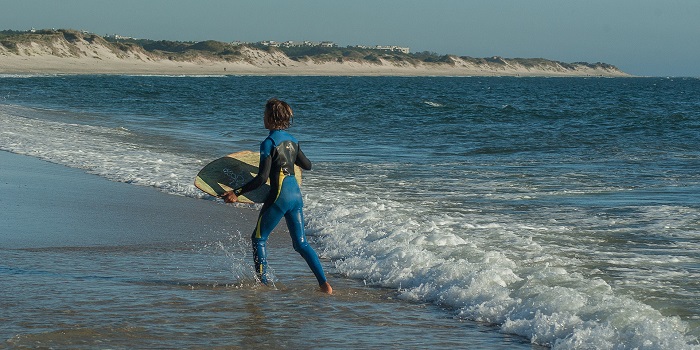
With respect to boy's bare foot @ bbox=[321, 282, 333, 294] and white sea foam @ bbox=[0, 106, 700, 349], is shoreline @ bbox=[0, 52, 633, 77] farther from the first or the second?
boy's bare foot @ bbox=[321, 282, 333, 294]

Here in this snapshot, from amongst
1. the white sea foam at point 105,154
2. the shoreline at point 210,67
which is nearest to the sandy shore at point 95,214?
the white sea foam at point 105,154

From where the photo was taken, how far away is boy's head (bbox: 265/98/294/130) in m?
6.38

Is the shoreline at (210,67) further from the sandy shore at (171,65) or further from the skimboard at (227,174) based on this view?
the skimboard at (227,174)

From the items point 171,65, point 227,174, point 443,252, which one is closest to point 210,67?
point 171,65

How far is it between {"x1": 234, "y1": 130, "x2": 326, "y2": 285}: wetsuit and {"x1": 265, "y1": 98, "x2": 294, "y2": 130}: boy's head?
0.07m

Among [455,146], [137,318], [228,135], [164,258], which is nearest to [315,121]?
[228,135]

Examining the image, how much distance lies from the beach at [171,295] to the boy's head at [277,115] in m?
1.25

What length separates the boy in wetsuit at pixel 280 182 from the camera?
20.9ft

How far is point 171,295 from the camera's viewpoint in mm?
6160

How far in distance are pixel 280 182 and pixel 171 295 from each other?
1131 millimetres

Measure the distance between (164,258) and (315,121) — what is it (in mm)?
23589

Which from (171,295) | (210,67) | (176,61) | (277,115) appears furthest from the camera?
(210,67)

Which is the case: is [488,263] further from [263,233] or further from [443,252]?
[263,233]

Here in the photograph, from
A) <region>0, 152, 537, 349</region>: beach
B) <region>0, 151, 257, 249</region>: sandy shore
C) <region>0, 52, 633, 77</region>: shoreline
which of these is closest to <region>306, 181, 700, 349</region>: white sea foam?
<region>0, 152, 537, 349</region>: beach
